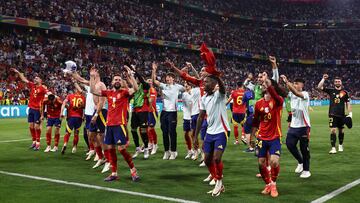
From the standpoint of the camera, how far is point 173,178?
9227mm

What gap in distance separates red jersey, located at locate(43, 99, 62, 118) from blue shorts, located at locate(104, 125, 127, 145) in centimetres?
534

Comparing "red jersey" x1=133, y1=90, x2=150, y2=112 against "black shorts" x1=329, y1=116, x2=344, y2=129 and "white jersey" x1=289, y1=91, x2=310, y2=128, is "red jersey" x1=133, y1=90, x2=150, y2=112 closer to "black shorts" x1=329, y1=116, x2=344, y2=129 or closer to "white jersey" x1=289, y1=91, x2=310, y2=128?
"white jersey" x1=289, y1=91, x2=310, y2=128

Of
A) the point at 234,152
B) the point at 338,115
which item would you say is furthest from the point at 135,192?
the point at 338,115

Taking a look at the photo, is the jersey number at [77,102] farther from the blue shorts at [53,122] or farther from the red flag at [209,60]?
the red flag at [209,60]

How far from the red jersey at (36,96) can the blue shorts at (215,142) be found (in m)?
8.25

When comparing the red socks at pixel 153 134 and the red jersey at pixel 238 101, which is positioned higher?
the red jersey at pixel 238 101

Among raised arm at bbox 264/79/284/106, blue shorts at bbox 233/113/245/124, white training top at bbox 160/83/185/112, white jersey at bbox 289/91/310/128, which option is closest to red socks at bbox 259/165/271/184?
raised arm at bbox 264/79/284/106

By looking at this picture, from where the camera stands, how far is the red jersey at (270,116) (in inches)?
301

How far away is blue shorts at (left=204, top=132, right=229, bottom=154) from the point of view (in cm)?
745

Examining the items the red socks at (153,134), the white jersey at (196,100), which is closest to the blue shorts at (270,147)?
the white jersey at (196,100)

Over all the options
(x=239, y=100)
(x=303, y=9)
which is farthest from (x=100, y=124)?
(x=303, y=9)

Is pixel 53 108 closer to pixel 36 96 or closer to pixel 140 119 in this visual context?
pixel 36 96

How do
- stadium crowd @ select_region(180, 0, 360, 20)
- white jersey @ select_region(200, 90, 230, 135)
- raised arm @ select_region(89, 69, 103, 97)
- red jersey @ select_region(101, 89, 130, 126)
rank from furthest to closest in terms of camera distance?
1. stadium crowd @ select_region(180, 0, 360, 20)
2. raised arm @ select_region(89, 69, 103, 97)
3. red jersey @ select_region(101, 89, 130, 126)
4. white jersey @ select_region(200, 90, 230, 135)

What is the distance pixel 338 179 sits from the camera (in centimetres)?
913
